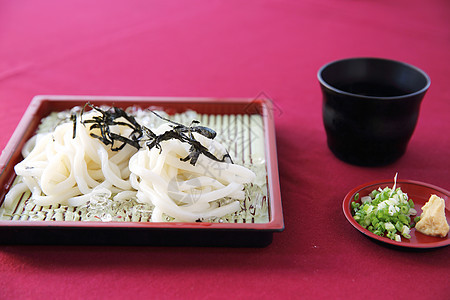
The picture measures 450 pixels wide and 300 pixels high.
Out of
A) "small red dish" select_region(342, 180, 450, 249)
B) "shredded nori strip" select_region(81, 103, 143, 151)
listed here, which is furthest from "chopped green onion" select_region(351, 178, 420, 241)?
"shredded nori strip" select_region(81, 103, 143, 151)

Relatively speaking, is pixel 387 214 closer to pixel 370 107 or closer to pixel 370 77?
pixel 370 107

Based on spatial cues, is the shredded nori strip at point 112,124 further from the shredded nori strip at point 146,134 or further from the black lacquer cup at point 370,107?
the black lacquer cup at point 370,107

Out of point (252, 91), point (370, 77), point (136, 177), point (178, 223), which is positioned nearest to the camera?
point (178, 223)

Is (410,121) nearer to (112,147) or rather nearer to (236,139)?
(236,139)

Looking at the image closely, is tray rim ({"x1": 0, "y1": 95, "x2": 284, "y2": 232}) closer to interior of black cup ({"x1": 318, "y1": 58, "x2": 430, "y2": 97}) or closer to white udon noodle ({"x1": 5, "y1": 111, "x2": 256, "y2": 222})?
white udon noodle ({"x1": 5, "y1": 111, "x2": 256, "y2": 222})

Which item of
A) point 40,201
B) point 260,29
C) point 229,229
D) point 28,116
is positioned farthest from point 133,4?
point 229,229

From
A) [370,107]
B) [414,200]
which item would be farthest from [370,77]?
[414,200]

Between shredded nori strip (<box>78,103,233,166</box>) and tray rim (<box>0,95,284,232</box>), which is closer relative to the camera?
tray rim (<box>0,95,284,232</box>)
